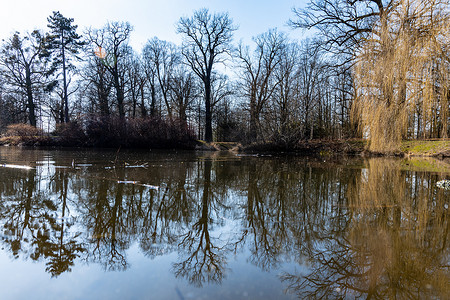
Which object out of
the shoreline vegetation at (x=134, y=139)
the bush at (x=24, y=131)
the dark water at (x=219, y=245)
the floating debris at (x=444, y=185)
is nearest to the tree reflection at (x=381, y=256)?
the dark water at (x=219, y=245)

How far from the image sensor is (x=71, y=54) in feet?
88.1

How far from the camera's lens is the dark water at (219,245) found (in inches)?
73.5

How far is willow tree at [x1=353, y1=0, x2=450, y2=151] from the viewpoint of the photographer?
6945mm

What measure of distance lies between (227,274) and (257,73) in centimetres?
2446

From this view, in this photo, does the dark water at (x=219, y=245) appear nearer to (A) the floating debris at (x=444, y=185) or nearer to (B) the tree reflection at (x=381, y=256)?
(B) the tree reflection at (x=381, y=256)

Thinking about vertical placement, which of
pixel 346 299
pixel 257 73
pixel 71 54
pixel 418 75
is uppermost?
pixel 71 54

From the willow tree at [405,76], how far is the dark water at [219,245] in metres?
3.69

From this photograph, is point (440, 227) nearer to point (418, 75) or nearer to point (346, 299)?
point (346, 299)

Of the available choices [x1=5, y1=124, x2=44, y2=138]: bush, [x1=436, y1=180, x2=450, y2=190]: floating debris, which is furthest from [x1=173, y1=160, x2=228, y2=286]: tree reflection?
[x1=5, y1=124, x2=44, y2=138]: bush

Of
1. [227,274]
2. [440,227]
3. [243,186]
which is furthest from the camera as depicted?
[243,186]

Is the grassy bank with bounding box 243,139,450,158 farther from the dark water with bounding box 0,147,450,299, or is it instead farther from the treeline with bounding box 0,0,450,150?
the dark water with bounding box 0,147,450,299

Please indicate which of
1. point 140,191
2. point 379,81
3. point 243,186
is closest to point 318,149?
point 379,81

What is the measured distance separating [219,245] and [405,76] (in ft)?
24.9

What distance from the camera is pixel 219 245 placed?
103 inches
